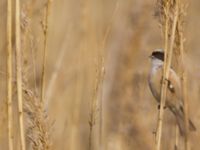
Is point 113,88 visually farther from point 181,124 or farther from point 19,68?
point 19,68

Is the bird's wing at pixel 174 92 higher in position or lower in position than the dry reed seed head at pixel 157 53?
lower

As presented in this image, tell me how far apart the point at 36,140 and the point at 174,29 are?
516 mm

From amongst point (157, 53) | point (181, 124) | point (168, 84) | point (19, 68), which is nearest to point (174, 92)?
point (168, 84)

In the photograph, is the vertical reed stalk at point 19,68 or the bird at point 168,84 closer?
the vertical reed stalk at point 19,68

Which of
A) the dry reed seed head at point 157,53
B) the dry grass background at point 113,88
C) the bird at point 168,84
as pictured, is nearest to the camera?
the dry grass background at point 113,88

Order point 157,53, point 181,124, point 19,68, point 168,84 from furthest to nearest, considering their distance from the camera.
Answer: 1. point 168,84
2. point 157,53
3. point 181,124
4. point 19,68

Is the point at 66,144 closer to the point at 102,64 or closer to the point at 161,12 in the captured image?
the point at 102,64

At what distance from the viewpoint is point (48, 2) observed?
190 cm

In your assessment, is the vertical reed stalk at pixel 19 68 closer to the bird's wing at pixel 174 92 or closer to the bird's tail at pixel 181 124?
the bird's tail at pixel 181 124

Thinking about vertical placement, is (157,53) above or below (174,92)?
above

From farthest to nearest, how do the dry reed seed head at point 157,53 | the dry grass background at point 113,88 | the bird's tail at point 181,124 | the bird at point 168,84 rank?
the dry reed seed head at point 157,53
the bird at point 168,84
the dry grass background at point 113,88
the bird's tail at point 181,124

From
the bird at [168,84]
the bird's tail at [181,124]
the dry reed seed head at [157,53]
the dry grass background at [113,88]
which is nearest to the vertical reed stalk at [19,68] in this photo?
the dry grass background at [113,88]

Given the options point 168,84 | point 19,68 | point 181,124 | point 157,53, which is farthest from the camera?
point 168,84

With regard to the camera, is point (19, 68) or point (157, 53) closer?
point (19, 68)
